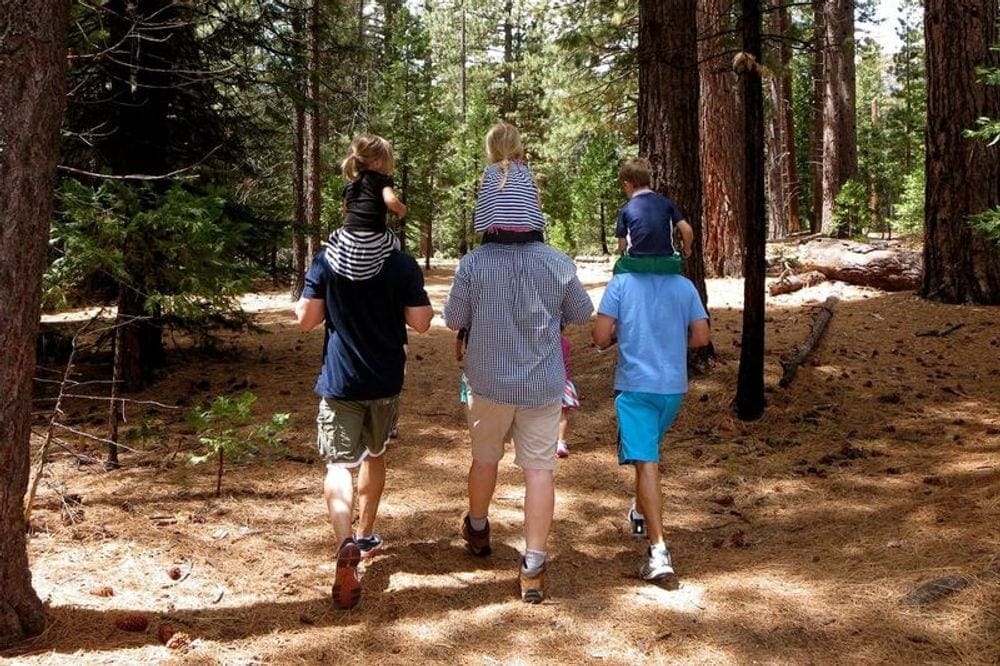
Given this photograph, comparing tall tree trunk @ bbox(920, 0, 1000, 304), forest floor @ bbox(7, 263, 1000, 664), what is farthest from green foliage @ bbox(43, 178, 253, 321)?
tall tree trunk @ bbox(920, 0, 1000, 304)

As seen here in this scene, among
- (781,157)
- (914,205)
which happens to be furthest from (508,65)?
(914,205)

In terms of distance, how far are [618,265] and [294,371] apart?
5.97 meters

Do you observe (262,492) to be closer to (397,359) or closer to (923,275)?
(397,359)

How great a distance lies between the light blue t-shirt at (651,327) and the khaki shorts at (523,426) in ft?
1.86

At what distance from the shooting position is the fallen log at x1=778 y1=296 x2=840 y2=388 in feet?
25.3

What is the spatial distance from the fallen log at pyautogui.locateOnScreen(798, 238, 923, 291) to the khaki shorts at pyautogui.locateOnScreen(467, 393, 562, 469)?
30.2ft

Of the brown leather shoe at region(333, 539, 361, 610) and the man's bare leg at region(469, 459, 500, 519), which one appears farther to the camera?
the man's bare leg at region(469, 459, 500, 519)

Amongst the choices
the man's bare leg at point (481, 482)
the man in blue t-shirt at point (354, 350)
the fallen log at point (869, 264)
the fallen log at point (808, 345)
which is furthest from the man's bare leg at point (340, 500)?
the fallen log at point (869, 264)

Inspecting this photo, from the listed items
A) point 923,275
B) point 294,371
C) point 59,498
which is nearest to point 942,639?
point 59,498

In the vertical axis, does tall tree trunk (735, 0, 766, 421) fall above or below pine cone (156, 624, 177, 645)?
above

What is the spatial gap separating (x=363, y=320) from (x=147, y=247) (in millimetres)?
2966

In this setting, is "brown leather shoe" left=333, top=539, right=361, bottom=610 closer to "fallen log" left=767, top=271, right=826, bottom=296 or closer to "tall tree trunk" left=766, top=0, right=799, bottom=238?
"fallen log" left=767, top=271, right=826, bottom=296

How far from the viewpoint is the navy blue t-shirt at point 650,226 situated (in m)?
4.45

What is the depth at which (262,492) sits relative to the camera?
18.4 feet
